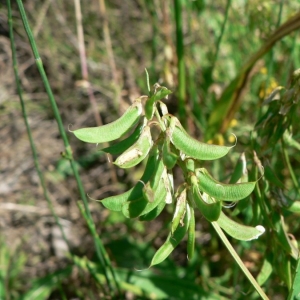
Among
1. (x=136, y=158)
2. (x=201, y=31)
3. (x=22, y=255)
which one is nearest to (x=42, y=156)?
(x=22, y=255)

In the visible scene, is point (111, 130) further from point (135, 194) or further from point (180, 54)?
point (180, 54)

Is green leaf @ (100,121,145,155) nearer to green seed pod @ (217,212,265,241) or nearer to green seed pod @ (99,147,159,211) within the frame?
green seed pod @ (99,147,159,211)

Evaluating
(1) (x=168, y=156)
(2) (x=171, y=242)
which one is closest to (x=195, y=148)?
(1) (x=168, y=156)

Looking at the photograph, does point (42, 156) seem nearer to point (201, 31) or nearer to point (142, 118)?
point (201, 31)

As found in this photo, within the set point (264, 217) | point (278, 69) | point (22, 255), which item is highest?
point (264, 217)

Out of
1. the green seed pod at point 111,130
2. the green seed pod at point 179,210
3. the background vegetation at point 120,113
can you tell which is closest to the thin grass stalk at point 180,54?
the background vegetation at point 120,113

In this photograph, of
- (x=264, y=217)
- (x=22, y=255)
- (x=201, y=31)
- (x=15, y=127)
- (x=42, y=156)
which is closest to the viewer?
(x=264, y=217)

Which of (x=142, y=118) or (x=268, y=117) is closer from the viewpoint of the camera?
(x=142, y=118)

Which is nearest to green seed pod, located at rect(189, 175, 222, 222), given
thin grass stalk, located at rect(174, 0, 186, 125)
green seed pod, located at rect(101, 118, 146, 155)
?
green seed pod, located at rect(101, 118, 146, 155)
